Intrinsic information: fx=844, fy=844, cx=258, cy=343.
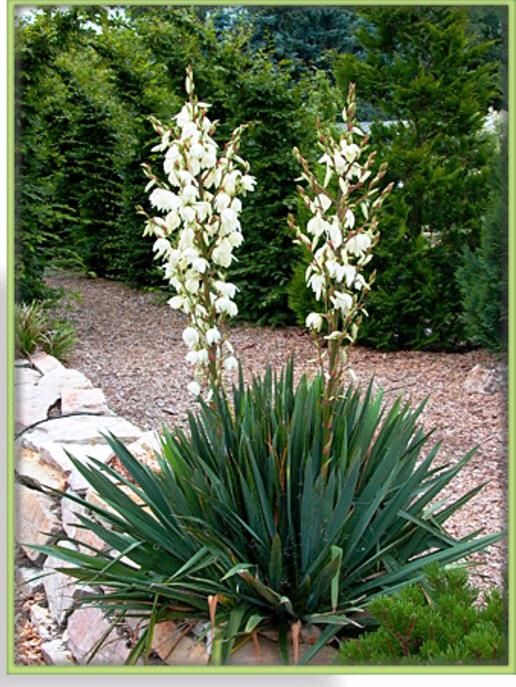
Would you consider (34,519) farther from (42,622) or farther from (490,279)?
(490,279)

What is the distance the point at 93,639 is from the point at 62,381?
219 cm

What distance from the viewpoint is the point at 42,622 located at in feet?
10.6

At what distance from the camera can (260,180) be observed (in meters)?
7.04

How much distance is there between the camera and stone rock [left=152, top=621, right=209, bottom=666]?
2.42 metres

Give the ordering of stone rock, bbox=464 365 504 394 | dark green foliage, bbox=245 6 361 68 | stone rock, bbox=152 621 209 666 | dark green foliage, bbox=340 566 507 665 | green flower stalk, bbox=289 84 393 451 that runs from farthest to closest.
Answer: dark green foliage, bbox=245 6 361 68, stone rock, bbox=464 365 504 394, stone rock, bbox=152 621 209 666, green flower stalk, bbox=289 84 393 451, dark green foliage, bbox=340 566 507 665

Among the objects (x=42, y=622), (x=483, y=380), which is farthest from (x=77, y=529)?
(x=483, y=380)

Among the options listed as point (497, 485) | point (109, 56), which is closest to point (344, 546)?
point (497, 485)

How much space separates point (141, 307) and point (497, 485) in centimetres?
427

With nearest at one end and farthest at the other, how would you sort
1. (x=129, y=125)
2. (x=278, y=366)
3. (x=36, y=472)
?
(x=36, y=472)
(x=278, y=366)
(x=129, y=125)

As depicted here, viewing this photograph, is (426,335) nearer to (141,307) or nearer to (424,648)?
(141,307)

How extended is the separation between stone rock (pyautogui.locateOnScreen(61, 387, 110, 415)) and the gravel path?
1.14 feet

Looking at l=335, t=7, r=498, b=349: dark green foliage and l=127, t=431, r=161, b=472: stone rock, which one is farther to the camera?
l=335, t=7, r=498, b=349: dark green foliage

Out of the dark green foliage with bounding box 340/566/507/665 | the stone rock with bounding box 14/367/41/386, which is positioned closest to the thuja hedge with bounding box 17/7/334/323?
the stone rock with bounding box 14/367/41/386

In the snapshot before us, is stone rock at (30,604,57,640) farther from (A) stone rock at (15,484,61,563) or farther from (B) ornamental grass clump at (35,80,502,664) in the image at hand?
(B) ornamental grass clump at (35,80,502,664)
